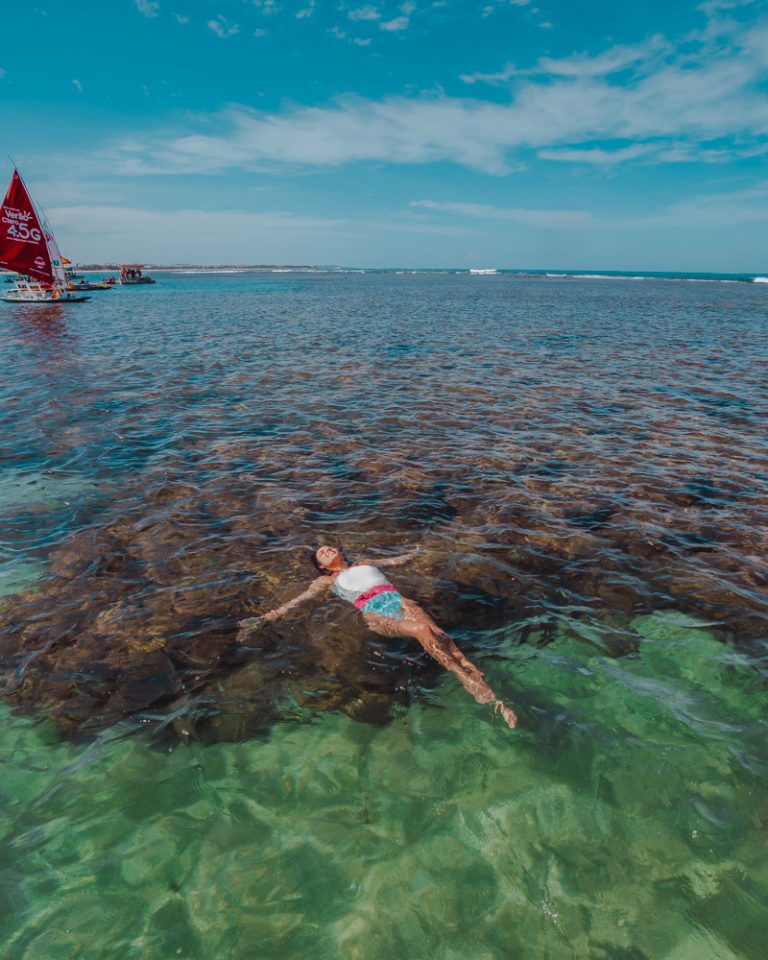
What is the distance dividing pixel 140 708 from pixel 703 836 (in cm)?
647

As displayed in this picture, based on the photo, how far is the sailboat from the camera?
54.7 m

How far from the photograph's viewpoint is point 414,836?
201 inches

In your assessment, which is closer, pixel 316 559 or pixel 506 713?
pixel 506 713

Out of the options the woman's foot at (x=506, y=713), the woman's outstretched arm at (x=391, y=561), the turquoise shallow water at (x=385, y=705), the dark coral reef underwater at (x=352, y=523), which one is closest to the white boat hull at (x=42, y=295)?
the dark coral reef underwater at (x=352, y=523)

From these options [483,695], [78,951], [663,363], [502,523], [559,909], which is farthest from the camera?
[663,363]

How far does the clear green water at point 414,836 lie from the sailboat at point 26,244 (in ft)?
Answer: 222

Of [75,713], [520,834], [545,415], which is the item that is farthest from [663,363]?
[75,713]

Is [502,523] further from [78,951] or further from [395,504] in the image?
[78,951]

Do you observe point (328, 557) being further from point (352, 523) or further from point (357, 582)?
point (352, 523)

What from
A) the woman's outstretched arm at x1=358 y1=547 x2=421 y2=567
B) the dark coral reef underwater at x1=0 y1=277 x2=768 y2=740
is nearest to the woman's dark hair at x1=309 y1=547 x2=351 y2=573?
the dark coral reef underwater at x1=0 y1=277 x2=768 y2=740

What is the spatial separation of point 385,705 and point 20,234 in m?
70.5

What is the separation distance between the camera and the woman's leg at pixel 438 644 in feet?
21.7

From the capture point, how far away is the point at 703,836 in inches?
199

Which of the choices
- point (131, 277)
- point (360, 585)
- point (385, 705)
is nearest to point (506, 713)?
point (385, 705)
